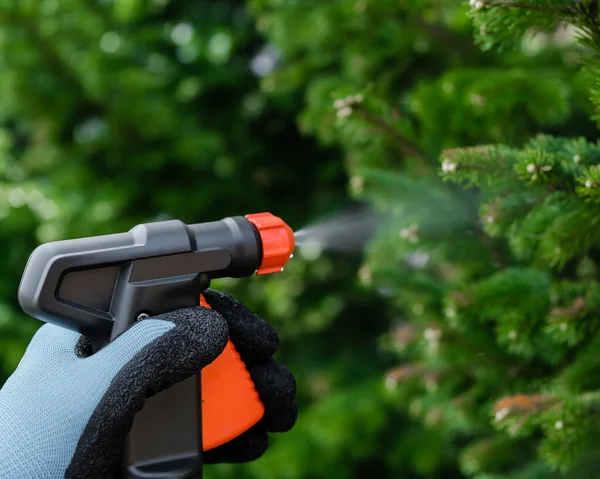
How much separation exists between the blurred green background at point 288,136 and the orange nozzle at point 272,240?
1.99ft

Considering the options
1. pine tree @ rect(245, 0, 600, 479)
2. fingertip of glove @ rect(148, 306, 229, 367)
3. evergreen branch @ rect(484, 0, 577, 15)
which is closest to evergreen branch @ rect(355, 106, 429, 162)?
pine tree @ rect(245, 0, 600, 479)

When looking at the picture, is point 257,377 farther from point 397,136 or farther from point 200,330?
point 397,136

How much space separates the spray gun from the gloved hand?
4cm

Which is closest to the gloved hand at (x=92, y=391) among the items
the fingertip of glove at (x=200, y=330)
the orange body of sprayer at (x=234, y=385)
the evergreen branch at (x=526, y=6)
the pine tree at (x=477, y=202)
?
the fingertip of glove at (x=200, y=330)

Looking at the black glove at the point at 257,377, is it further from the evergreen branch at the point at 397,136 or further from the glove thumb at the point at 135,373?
the evergreen branch at the point at 397,136

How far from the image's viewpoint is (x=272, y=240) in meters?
1.10

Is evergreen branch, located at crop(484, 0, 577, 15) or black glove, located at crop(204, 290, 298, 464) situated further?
black glove, located at crop(204, 290, 298, 464)

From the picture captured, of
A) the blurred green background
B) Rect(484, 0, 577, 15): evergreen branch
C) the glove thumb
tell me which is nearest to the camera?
the glove thumb

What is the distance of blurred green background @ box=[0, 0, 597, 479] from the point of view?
195 centimetres

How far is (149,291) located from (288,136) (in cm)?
240

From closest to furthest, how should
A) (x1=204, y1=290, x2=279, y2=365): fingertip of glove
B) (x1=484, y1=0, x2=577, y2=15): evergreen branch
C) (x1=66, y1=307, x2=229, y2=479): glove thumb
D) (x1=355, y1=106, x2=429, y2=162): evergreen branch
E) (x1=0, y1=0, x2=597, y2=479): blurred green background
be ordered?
(x1=66, y1=307, x2=229, y2=479): glove thumb
(x1=484, y1=0, x2=577, y2=15): evergreen branch
(x1=204, y1=290, x2=279, y2=365): fingertip of glove
(x1=355, y1=106, x2=429, y2=162): evergreen branch
(x1=0, y1=0, x2=597, y2=479): blurred green background

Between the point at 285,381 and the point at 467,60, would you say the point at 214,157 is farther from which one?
the point at 285,381

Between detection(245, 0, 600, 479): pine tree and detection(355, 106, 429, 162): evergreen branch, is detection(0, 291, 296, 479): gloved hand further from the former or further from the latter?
detection(355, 106, 429, 162): evergreen branch

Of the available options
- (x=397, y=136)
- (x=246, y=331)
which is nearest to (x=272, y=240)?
(x=246, y=331)
